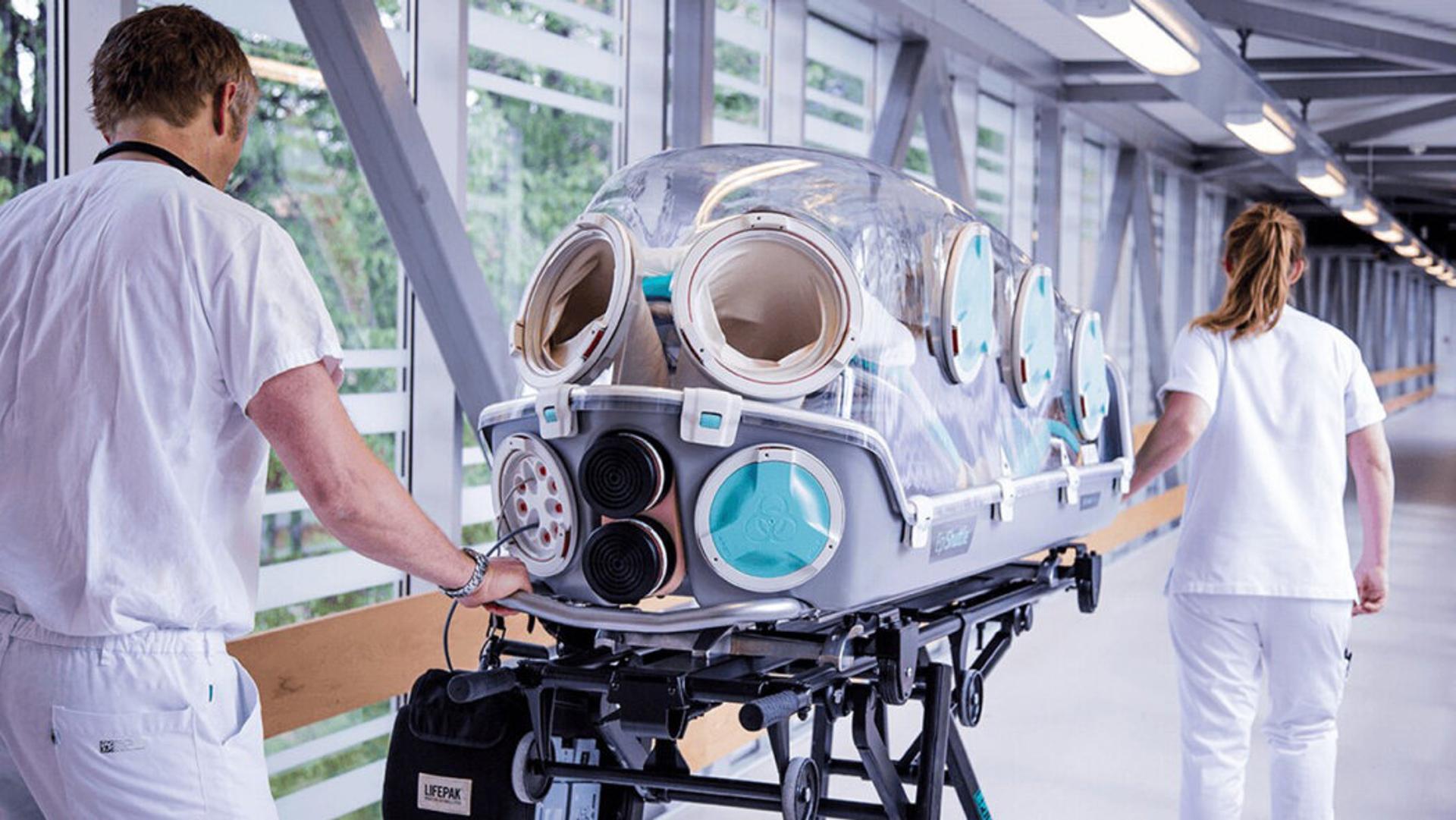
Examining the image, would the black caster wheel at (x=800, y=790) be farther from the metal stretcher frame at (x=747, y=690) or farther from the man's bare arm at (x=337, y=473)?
the man's bare arm at (x=337, y=473)

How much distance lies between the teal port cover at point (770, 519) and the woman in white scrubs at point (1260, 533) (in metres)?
1.57

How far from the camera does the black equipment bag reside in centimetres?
223

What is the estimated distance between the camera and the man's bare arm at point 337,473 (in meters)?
1.89

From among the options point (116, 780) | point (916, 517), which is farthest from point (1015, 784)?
point (116, 780)

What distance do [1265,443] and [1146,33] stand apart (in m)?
1.53

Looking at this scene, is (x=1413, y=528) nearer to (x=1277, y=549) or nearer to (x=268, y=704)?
(x=1277, y=549)

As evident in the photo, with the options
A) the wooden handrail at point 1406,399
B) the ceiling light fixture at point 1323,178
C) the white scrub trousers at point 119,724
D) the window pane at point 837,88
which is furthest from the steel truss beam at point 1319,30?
the wooden handrail at point 1406,399

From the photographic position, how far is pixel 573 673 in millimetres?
2197

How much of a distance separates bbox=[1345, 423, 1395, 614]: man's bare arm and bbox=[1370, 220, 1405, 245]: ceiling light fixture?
889 cm

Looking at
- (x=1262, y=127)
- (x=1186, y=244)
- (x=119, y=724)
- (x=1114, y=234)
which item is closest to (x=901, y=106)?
(x=1262, y=127)

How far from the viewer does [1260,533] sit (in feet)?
11.4

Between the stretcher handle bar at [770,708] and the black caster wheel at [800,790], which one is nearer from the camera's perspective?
the stretcher handle bar at [770,708]

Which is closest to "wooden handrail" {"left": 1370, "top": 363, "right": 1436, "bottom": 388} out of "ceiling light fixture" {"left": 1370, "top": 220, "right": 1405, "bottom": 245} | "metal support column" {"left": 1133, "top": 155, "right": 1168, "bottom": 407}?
"ceiling light fixture" {"left": 1370, "top": 220, "right": 1405, "bottom": 245}

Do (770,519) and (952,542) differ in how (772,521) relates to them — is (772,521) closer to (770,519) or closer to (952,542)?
(770,519)
